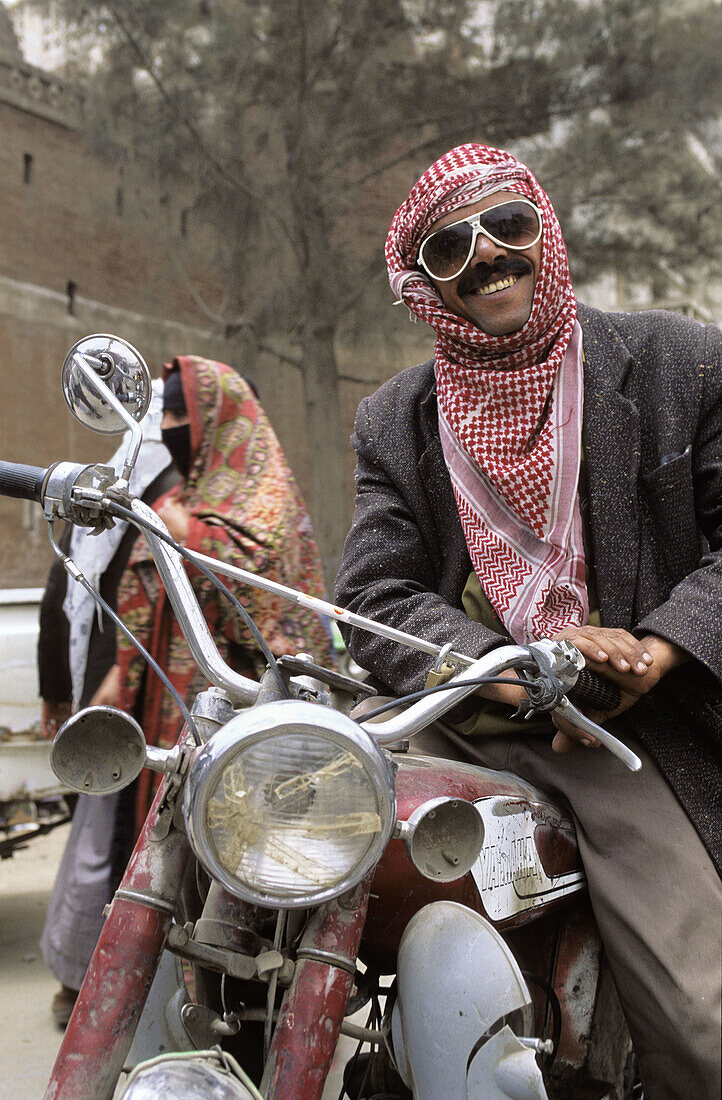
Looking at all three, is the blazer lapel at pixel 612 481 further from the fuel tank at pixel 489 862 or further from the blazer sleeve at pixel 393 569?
the fuel tank at pixel 489 862

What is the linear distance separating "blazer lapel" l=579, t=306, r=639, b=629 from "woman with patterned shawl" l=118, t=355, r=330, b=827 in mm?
1512

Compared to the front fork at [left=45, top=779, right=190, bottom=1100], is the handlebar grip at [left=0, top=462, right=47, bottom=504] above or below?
above

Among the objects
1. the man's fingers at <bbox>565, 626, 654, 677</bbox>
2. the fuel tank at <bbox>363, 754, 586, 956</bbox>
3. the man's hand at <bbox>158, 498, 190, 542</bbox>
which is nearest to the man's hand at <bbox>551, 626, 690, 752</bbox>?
the man's fingers at <bbox>565, 626, 654, 677</bbox>

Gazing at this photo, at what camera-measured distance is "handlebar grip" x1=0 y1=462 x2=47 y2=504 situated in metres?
1.61

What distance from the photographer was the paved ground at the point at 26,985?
3291 millimetres

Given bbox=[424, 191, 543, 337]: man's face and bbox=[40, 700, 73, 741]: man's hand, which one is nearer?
bbox=[424, 191, 543, 337]: man's face

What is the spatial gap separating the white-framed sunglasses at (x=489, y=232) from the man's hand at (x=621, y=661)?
0.72m

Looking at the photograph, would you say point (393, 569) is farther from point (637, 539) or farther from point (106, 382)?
point (106, 382)

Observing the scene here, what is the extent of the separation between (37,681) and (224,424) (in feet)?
4.93

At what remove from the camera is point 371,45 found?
11219 mm

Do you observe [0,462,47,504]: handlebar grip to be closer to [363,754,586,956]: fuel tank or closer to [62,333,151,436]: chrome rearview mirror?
[62,333,151,436]: chrome rearview mirror

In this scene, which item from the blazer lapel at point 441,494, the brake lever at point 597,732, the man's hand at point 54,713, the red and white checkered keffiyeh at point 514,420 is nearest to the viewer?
the brake lever at point 597,732

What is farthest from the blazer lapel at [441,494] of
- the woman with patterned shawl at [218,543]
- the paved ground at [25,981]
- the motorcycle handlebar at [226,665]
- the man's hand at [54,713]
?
the man's hand at [54,713]

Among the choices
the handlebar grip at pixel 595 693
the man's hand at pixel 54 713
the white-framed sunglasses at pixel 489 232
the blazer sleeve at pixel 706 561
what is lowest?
the man's hand at pixel 54 713
